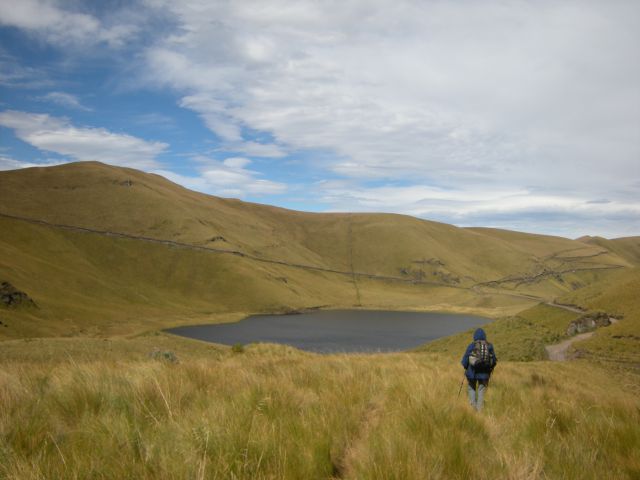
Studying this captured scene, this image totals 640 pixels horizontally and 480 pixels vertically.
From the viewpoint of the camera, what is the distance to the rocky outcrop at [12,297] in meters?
60.8

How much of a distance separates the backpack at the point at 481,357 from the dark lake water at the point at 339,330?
4393 cm

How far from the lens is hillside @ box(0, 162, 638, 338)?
80.9 metres

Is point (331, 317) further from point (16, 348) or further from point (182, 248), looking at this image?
point (16, 348)

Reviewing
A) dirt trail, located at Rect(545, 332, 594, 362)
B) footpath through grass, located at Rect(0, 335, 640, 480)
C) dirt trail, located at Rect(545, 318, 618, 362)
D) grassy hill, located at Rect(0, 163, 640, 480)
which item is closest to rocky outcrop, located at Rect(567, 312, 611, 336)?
dirt trail, located at Rect(545, 318, 618, 362)

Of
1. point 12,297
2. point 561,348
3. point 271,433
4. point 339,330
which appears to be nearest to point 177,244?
point 339,330

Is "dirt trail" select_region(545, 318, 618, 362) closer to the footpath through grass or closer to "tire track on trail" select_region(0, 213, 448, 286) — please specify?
the footpath through grass

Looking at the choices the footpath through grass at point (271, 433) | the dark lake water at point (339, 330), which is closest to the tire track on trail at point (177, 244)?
the dark lake water at point (339, 330)

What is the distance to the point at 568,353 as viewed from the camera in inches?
1209

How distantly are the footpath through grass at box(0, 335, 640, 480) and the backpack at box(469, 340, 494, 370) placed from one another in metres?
2.03

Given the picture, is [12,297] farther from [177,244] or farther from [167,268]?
[177,244]

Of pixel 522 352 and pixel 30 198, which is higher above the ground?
pixel 30 198

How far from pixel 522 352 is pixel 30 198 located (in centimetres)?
14174

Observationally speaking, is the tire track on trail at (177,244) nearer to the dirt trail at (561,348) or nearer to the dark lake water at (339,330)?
the dark lake water at (339,330)

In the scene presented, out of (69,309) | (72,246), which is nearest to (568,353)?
(69,309)
